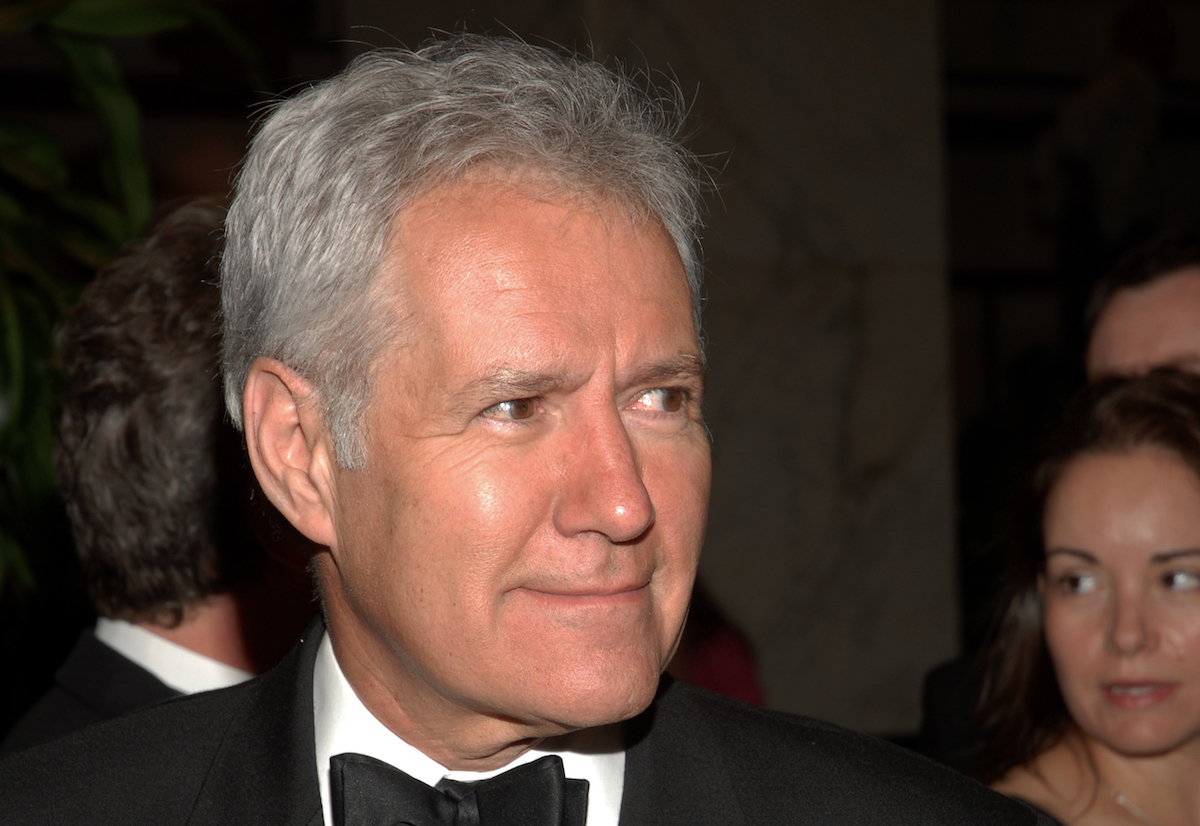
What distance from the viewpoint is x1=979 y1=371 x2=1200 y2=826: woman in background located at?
2.54 m

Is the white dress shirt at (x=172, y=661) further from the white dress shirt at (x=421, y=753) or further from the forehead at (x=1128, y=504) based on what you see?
the forehead at (x=1128, y=504)

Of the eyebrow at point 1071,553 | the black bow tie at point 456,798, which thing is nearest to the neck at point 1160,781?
the eyebrow at point 1071,553

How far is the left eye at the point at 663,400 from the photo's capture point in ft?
5.17

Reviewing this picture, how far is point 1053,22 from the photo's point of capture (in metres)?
8.29

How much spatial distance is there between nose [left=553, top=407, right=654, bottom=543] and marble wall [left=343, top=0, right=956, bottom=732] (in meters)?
2.92

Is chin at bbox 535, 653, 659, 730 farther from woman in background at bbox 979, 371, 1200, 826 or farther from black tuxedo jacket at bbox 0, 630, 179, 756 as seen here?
woman in background at bbox 979, 371, 1200, 826

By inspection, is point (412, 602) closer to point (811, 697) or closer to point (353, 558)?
point (353, 558)

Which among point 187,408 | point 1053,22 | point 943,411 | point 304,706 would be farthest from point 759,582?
point 1053,22

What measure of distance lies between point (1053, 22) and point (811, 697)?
5644mm

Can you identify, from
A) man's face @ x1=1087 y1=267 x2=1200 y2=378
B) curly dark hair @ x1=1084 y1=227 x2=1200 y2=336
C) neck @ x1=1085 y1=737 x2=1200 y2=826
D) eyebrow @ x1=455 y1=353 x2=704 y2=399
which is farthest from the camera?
curly dark hair @ x1=1084 y1=227 x2=1200 y2=336

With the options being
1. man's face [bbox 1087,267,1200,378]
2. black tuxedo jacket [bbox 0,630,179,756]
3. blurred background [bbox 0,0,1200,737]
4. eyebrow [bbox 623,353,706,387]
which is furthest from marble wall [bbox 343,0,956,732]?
eyebrow [bbox 623,353,706,387]

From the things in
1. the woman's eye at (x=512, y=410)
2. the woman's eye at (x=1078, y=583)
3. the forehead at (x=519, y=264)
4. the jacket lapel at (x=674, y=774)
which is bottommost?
the woman's eye at (x=1078, y=583)

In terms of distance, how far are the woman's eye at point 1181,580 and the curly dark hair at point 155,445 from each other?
1892mm

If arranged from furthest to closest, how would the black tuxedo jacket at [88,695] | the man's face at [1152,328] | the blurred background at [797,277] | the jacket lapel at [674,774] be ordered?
the blurred background at [797,277]
the man's face at [1152,328]
the black tuxedo jacket at [88,695]
the jacket lapel at [674,774]
